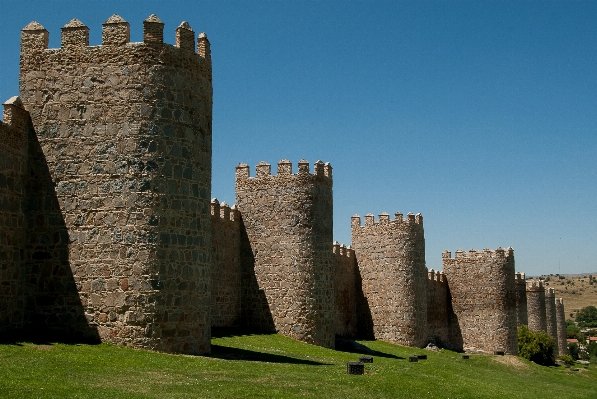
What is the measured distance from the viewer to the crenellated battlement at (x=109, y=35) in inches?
642

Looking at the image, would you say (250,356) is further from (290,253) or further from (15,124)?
(290,253)

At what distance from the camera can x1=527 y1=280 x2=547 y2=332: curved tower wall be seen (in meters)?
50.8

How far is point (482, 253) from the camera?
4181 centimetres

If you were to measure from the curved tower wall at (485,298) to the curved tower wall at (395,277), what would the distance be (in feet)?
21.9

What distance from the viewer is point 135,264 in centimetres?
1554

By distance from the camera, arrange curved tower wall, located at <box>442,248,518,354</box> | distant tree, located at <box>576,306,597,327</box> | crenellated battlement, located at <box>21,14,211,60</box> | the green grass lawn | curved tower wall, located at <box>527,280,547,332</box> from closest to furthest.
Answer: the green grass lawn
crenellated battlement, located at <box>21,14,211,60</box>
curved tower wall, located at <box>442,248,518,354</box>
curved tower wall, located at <box>527,280,547,332</box>
distant tree, located at <box>576,306,597,327</box>

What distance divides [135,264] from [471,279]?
→ 2992 centimetres

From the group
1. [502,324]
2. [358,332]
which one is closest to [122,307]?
[358,332]

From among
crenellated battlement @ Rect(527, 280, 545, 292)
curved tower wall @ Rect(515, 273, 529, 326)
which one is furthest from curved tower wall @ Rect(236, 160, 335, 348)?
crenellated battlement @ Rect(527, 280, 545, 292)

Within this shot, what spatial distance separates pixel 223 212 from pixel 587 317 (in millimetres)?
125903

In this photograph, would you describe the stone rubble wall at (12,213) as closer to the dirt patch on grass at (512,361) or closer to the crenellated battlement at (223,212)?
the crenellated battlement at (223,212)

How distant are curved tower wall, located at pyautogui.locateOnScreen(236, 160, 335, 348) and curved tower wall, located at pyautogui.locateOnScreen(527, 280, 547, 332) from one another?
28135 millimetres

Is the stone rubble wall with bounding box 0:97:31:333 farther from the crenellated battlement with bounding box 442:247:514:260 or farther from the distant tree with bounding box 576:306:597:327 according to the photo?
the distant tree with bounding box 576:306:597:327

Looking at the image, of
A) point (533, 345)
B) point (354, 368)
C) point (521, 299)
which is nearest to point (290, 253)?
point (354, 368)
